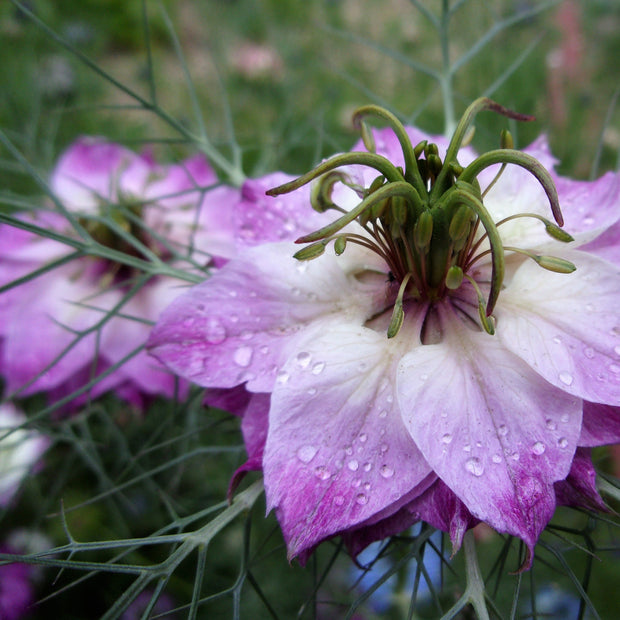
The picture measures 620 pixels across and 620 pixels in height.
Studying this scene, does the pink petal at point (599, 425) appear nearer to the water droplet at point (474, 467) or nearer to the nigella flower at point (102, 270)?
the water droplet at point (474, 467)

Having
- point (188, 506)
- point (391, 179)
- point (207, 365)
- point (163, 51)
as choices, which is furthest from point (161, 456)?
point (163, 51)

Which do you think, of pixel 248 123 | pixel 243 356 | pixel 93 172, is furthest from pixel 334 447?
pixel 248 123

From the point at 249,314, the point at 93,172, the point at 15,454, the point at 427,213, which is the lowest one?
the point at 15,454

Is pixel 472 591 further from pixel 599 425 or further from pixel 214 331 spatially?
pixel 214 331

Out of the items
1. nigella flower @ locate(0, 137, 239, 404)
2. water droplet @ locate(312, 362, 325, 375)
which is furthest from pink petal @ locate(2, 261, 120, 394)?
water droplet @ locate(312, 362, 325, 375)

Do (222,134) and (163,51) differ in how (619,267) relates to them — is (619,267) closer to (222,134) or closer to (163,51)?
(222,134)

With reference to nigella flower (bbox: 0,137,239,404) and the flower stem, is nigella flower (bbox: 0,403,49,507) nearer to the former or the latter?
nigella flower (bbox: 0,137,239,404)
